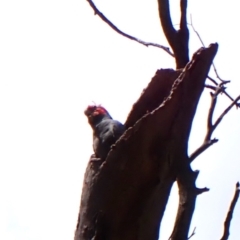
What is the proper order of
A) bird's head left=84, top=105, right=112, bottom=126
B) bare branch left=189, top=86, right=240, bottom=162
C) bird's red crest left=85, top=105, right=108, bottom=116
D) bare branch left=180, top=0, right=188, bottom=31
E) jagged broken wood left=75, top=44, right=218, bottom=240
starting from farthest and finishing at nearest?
bird's red crest left=85, top=105, right=108, bottom=116 → bird's head left=84, top=105, right=112, bottom=126 → bare branch left=189, top=86, right=240, bottom=162 → bare branch left=180, top=0, right=188, bottom=31 → jagged broken wood left=75, top=44, right=218, bottom=240

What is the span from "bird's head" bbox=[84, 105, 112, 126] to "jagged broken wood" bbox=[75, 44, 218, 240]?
2.73 feet

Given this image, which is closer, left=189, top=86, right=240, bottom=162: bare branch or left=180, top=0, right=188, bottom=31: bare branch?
left=180, top=0, right=188, bottom=31: bare branch

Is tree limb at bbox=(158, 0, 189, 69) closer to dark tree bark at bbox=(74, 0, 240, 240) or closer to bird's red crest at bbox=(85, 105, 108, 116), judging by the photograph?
dark tree bark at bbox=(74, 0, 240, 240)

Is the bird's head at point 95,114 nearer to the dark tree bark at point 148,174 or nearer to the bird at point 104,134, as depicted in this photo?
the bird at point 104,134

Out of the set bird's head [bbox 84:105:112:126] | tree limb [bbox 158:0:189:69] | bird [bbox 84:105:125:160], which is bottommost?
bird [bbox 84:105:125:160]

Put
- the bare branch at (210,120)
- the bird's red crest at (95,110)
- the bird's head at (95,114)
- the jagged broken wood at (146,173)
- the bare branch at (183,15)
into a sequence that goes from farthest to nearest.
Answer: the bird's red crest at (95,110), the bird's head at (95,114), the bare branch at (210,120), the bare branch at (183,15), the jagged broken wood at (146,173)

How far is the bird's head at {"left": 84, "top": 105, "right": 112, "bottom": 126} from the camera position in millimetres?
2376

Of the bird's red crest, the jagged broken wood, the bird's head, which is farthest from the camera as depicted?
the bird's red crest

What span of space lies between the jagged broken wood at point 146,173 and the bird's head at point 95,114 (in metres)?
0.83

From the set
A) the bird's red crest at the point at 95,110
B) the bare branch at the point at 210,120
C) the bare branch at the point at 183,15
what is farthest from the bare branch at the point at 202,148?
the bird's red crest at the point at 95,110

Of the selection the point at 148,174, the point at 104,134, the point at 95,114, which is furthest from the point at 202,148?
the point at 95,114

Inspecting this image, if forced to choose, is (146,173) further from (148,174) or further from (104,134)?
(104,134)

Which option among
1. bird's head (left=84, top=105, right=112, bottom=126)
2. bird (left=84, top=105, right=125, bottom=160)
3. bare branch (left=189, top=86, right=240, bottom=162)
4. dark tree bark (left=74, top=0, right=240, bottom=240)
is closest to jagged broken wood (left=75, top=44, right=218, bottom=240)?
dark tree bark (left=74, top=0, right=240, bottom=240)

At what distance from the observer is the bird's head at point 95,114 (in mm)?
2376
